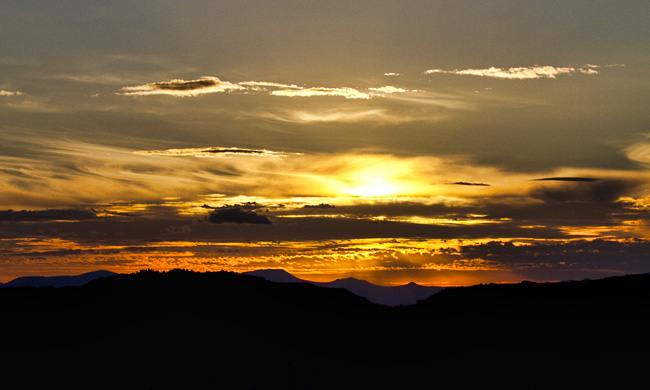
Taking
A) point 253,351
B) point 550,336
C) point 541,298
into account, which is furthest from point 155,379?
point 541,298

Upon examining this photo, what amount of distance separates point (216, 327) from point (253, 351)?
209 inches

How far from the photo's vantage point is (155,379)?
43250mm

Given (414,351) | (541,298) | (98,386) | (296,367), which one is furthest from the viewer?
(541,298)

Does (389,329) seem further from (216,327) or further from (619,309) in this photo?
(619,309)

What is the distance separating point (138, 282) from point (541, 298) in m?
38.3

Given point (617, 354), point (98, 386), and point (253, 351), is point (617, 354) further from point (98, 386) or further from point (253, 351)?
point (98, 386)

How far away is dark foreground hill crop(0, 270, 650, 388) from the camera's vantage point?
1719 inches

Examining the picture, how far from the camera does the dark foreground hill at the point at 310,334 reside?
43656mm

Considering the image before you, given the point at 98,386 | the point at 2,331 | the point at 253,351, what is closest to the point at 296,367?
the point at 253,351

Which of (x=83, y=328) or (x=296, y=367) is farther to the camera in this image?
(x=83, y=328)

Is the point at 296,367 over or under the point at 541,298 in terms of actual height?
under

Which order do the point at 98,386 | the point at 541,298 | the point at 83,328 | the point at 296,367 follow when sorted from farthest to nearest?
the point at 541,298
the point at 83,328
the point at 296,367
the point at 98,386

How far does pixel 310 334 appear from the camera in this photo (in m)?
54.1

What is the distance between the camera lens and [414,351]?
49406mm
